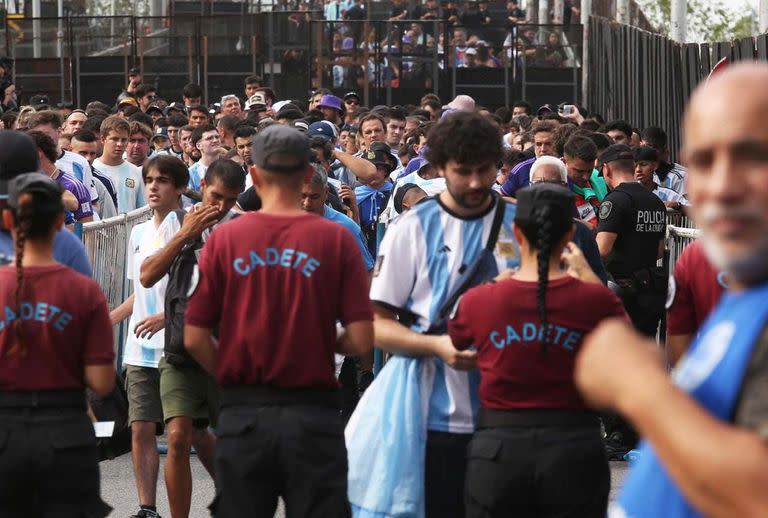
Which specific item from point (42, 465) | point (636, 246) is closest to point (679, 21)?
point (636, 246)

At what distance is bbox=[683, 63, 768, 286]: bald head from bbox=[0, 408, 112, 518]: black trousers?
9.84 feet

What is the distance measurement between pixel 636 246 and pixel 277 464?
5533 millimetres

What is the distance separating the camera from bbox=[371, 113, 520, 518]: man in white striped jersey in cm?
525

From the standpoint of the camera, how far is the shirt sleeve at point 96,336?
482 cm

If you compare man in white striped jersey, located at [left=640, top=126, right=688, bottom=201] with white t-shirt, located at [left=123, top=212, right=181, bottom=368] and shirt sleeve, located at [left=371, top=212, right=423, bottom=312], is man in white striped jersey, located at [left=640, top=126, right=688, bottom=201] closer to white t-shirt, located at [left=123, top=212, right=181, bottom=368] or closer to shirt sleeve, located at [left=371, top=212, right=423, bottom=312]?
white t-shirt, located at [left=123, top=212, right=181, bottom=368]

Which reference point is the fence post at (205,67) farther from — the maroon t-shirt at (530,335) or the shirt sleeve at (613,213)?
the maroon t-shirt at (530,335)

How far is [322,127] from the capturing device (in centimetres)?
1269

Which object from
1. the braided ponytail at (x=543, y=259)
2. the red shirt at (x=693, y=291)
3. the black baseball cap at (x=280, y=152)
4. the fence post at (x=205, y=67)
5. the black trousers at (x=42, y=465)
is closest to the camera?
the braided ponytail at (x=543, y=259)

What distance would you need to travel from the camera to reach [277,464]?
4.75m

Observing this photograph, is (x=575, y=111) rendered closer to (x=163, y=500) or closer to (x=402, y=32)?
(x=402, y=32)

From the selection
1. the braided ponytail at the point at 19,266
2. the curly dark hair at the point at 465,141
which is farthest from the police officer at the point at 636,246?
the braided ponytail at the point at 19,266

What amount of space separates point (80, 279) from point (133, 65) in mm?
27013

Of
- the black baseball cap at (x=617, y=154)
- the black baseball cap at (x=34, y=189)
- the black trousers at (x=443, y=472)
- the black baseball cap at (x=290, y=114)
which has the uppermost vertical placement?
the black baseball cap at (x=290, y=114)

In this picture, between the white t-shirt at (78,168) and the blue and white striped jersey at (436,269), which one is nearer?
the blue and white striped jersey at (436,269)
